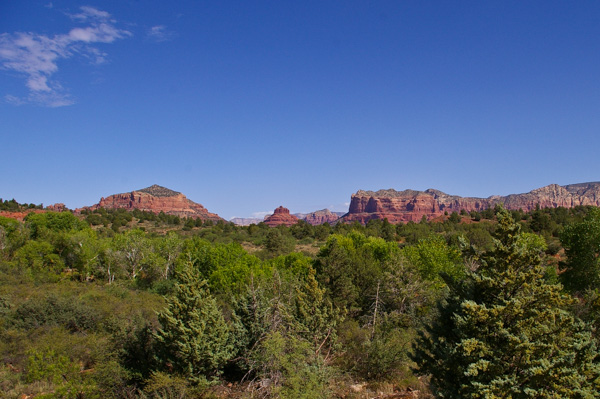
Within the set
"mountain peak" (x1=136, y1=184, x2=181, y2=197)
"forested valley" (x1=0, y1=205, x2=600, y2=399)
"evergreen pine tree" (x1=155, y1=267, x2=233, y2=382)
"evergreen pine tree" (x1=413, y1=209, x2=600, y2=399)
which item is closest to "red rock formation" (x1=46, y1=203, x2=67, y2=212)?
"mountain peak" (x1=136, y1=184, x2=181, y2=197)

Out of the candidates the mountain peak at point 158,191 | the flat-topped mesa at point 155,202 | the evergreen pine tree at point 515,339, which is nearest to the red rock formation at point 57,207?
the flat-topped mesa at point 155,202

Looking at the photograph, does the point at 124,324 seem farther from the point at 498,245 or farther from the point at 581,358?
the point at 581,358

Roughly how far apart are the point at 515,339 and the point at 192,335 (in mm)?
14297

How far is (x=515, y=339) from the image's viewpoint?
411 inches

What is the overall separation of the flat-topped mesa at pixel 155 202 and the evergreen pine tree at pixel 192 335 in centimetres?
15080

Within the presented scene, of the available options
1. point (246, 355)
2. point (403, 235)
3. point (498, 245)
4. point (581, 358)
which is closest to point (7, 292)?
point (246, 355)

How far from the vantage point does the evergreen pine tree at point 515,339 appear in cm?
1054

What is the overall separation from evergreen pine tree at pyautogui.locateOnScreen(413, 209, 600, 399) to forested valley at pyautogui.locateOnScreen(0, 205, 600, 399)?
51 mm

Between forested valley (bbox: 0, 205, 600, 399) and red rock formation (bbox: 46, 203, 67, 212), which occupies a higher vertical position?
red rock formation (bbox: 46, 203, 67, 212)

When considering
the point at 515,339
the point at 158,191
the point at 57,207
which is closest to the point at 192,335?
the point at 515,339

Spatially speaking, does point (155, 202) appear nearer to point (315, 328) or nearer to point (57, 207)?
point (57, 207)

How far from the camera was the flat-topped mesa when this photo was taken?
16888 cm

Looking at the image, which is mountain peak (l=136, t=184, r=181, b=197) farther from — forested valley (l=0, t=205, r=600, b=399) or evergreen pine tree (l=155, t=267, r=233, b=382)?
evergreen pine tree (l=155, t=267, r=233, b=382)

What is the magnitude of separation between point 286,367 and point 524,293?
A: 9.43 m
